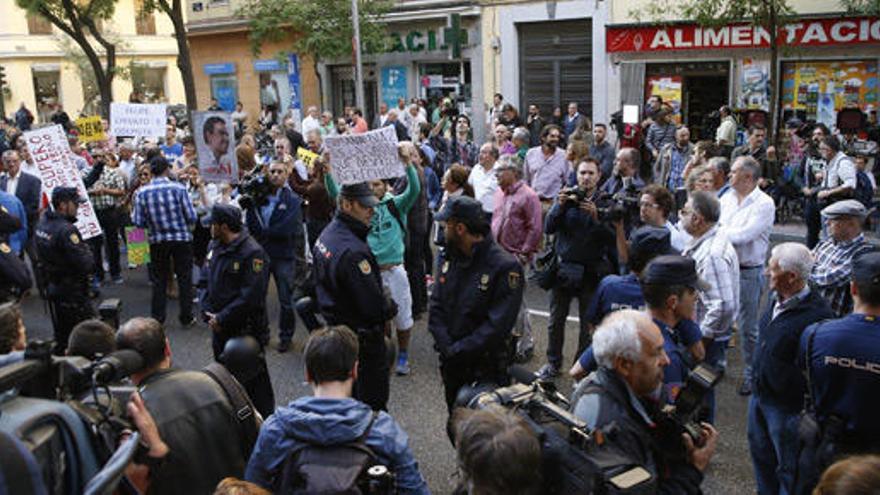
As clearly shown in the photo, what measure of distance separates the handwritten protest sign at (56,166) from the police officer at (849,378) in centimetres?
864

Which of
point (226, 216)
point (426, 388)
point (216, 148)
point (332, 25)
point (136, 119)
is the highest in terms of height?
point (332, 25)

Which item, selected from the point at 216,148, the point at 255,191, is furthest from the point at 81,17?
the point at 255,191

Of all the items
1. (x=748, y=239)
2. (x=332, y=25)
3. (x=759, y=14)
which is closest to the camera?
(x=748, y=239)

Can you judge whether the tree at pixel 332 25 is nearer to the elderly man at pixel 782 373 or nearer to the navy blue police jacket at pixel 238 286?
the navy blue police jacket at pixel 238 286

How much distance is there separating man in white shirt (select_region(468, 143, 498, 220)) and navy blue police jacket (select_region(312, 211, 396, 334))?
3.84 meters

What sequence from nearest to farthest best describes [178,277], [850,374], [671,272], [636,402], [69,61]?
[636,402]
[850,374]
[671,272]
[178,277]
[69,61]

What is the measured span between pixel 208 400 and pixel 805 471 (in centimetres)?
274

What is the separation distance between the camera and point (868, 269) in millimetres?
3752

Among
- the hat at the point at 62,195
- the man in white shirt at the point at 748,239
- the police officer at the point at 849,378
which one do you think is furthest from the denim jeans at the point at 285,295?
the police officer at the point at 849,378

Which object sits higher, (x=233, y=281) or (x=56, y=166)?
(x=56, y=166)

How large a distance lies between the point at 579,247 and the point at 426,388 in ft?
5.94

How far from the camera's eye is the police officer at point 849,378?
362cm

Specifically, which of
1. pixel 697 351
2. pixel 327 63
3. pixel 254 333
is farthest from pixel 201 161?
pixel 327 63

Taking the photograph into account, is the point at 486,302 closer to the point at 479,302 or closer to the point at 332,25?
the point at 479,302
